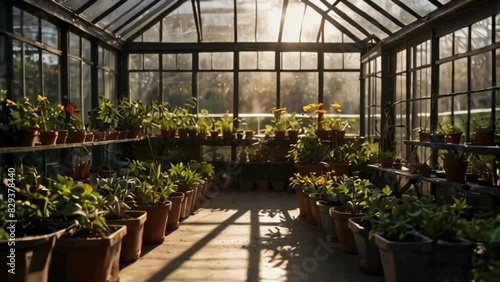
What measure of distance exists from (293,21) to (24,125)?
6.46 m

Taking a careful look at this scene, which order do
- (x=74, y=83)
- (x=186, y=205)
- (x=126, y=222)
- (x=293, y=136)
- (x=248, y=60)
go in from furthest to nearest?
(x=248, y=60) → (x=293, y=136) → (x=74, y=83) → (x=186, y=205) → (x=126, y=222)

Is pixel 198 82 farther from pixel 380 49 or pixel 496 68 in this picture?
pixel 496 68

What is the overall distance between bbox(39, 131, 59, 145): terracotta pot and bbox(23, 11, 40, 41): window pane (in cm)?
148

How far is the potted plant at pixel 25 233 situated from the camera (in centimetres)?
280

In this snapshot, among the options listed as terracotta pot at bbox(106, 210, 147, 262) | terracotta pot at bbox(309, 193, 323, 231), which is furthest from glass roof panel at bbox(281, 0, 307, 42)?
terracotta pot at bbox(106, 210, 147, 262)

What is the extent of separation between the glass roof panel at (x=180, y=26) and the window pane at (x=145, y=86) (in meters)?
0.81

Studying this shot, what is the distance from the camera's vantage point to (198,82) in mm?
10094

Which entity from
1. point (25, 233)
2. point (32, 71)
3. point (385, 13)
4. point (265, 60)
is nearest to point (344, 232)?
point (25, 233)

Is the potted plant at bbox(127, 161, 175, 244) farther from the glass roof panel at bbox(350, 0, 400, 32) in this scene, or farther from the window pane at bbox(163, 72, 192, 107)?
the window pane at bbox(163, 72, 192, 107)

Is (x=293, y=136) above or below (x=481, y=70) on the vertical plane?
below

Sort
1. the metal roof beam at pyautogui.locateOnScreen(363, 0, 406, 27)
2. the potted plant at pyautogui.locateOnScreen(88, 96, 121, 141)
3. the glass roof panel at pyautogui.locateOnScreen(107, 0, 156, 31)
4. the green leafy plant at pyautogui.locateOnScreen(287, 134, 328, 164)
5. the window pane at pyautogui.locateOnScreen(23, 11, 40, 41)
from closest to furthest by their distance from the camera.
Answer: the window pane at pyautogui.locateOnScreen(23, 11, 40, 41) → the potted plant at pyautogui.locateOnScreen(88, 96, 121, 141) → the green leafy plant at pyautogui.locateOnScreen(287, 134, 328, 164) → the metal roof beam at pyautogui.locateOnScreen(363, 0, 406, 27) → the glass roof panel at pyautogui.locateOnScreen(107, 0, 156, 31)

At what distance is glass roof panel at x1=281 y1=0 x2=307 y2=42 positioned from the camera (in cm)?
955

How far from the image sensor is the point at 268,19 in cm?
984

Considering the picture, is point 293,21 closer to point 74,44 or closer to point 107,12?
point 107,12
